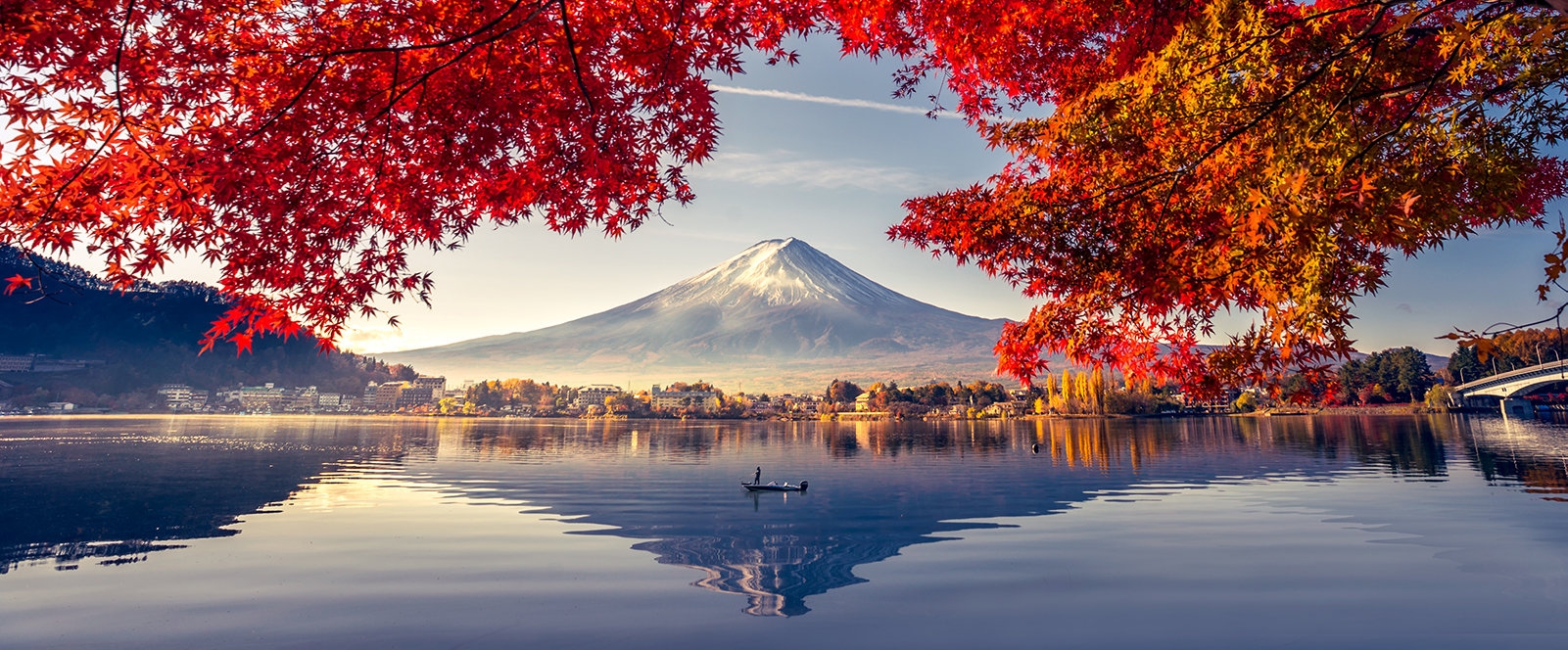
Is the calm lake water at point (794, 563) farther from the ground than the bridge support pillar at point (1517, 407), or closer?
closer

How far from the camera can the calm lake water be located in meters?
7.75

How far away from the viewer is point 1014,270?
6234mm

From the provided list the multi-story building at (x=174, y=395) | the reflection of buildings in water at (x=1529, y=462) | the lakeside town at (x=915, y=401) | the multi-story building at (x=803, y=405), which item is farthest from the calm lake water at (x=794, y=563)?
the multi-story building at (x=174, y=395)

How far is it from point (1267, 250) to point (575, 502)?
62.1ft

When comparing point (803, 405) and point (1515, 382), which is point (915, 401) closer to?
point (803, 405)

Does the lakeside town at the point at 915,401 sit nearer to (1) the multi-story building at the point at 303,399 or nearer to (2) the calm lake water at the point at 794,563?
(1) the multi-story building at the point at 303,399

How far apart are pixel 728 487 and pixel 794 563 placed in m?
13.1

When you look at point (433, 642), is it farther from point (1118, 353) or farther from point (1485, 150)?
point (1485, 150)

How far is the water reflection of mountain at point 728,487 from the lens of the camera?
13.1 meters

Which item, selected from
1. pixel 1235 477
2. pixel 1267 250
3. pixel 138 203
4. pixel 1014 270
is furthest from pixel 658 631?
pixel 1235 477

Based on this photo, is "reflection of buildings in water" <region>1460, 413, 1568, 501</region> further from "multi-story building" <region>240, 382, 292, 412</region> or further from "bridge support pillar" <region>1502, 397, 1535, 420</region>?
"multi-story building" <region>240, 382, 292, 412</region>

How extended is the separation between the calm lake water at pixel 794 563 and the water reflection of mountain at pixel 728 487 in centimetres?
17

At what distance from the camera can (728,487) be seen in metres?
24.8

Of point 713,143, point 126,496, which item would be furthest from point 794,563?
point 126,496
